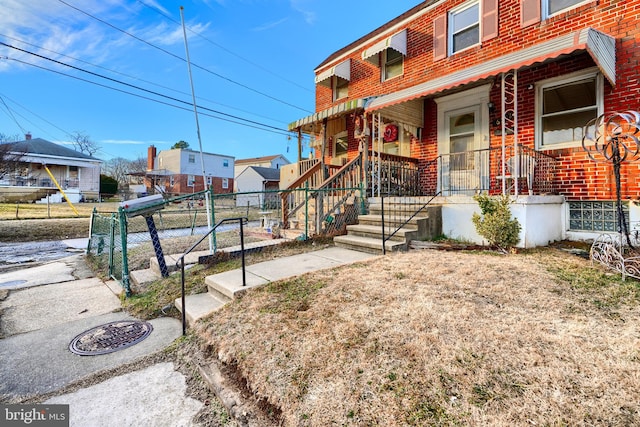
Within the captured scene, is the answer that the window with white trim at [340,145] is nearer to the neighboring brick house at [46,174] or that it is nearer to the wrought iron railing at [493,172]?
the wrought iron railing at [493,172]

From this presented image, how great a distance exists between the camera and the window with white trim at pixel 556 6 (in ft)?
19.9

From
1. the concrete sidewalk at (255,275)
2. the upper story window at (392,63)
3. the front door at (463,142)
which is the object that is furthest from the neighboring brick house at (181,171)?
the concrete sidewalk at (255,275)

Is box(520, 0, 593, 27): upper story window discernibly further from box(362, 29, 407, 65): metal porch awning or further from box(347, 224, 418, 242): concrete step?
box(347, 224, 418, 242): concrete step

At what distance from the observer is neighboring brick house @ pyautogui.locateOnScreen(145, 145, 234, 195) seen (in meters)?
36.5

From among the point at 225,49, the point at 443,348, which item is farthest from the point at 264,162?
the point at 443,348

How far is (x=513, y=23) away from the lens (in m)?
6.95

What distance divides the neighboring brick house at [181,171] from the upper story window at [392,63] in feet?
96.8

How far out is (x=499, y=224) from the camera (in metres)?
5.01

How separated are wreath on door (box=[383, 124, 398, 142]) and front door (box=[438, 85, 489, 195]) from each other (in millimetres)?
1537

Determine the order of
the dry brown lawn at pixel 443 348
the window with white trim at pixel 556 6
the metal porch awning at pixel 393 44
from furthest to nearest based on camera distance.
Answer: the metal porch awning at pixel 393 44, the window with white trim at pixel 556 6, the dry brown lawn at pixel 443 348

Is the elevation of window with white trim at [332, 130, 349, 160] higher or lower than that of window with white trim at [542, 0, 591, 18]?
lower

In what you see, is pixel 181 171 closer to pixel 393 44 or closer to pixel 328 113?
pixel 328 113

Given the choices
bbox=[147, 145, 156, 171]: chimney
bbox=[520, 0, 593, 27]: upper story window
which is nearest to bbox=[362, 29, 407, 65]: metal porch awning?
bbox=[520, 0, 593, 27]: upper story window

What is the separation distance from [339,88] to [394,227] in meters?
7.48
